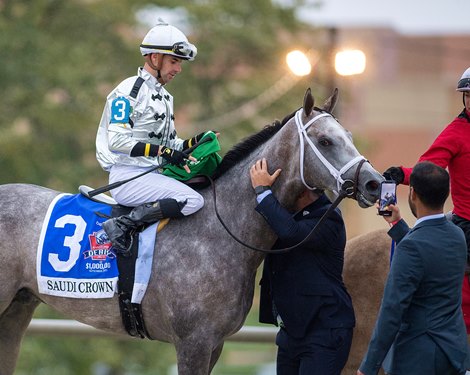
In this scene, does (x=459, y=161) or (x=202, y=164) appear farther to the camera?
(x=202, y=164)

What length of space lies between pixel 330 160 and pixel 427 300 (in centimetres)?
122

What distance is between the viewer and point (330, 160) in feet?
19.1

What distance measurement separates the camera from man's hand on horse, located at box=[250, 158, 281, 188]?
5980mm

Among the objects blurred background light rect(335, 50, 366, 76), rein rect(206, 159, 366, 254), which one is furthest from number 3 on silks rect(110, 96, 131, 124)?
blurred background light rect(335, 50, 366, 76)

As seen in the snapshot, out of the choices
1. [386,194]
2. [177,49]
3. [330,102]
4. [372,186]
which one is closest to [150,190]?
[177,49]

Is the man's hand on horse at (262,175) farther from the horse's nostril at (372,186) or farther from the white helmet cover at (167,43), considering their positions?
the white helmet cover at (167,43)

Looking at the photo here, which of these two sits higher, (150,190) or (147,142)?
(147,142)

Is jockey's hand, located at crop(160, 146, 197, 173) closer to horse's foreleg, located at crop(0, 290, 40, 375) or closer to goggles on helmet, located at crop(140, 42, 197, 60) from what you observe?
goggles on helmet, located at crop(140, 42, 197, 60)

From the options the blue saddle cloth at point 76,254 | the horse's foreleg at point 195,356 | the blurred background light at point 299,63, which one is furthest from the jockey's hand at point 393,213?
the blurred background light at point 299,63

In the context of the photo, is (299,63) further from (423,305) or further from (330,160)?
(423,305)

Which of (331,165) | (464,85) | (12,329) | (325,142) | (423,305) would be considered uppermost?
(464,85)

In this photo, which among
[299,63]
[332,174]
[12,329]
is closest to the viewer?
[332,174]

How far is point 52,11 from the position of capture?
2402 cm

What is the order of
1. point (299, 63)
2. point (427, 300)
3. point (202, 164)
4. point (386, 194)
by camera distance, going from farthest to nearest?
1. point (299, 63)
2. point (202, 164)
3. point (386, 194)
4. point (427, 300)
